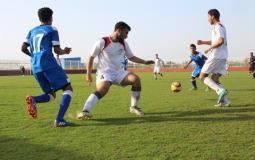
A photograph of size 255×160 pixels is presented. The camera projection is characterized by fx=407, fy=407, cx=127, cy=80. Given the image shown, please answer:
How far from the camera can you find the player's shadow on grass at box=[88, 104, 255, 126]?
6848 millimetres

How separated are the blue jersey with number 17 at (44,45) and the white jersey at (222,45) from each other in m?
4.13

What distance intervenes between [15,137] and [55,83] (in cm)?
136

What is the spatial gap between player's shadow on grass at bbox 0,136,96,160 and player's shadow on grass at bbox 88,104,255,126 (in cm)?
173

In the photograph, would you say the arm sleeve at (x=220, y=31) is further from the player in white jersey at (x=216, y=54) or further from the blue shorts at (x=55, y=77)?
the blue shorts at (x=55, y=77)

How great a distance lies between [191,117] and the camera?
23.8 ft

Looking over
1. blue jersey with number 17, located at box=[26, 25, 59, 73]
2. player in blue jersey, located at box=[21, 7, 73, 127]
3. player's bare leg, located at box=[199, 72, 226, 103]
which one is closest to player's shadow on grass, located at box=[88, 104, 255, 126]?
player in blue jersey, located at box=[21, 7, 73, 127]

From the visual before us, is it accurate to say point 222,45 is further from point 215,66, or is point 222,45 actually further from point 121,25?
point 121,25

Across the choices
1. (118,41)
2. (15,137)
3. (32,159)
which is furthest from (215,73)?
(32,159)

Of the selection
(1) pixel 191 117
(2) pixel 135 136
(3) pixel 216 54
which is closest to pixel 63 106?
(2) pixel 135 136

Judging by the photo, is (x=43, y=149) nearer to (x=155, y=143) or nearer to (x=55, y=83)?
(x=155, y=143)

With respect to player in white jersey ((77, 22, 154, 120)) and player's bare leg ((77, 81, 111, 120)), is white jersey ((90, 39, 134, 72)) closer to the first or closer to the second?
player in white jersey ((77, 22, 154, 120))

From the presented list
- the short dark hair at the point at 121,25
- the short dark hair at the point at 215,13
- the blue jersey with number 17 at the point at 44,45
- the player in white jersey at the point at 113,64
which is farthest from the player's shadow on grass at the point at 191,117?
the short dark hair at the point at 215,13

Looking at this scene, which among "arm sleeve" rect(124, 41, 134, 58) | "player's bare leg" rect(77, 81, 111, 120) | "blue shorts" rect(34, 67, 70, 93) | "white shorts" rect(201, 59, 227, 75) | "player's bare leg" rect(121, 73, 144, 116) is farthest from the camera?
"white shorts" rect(201, 59, 227, 75)

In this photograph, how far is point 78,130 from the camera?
6.07 metres
